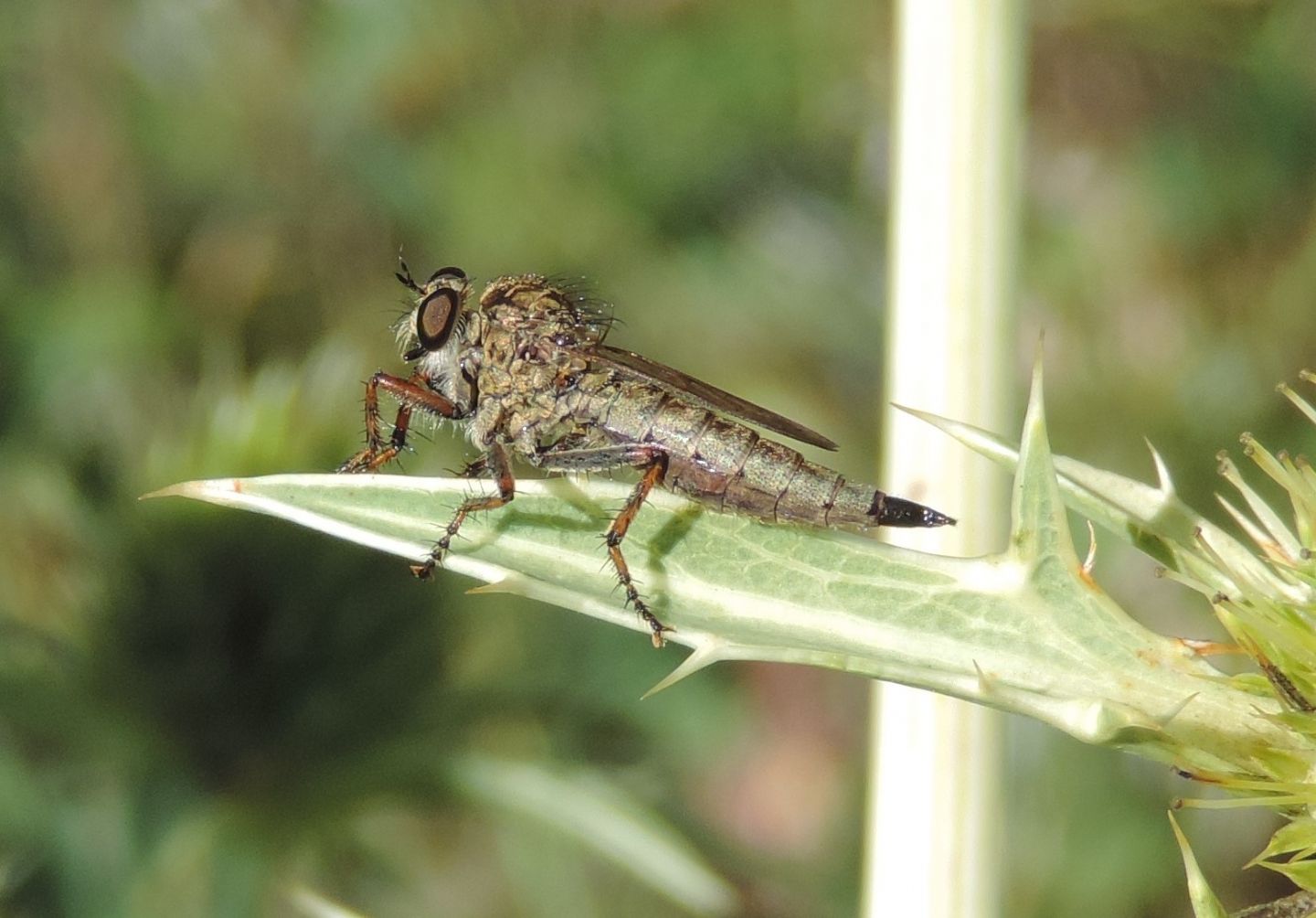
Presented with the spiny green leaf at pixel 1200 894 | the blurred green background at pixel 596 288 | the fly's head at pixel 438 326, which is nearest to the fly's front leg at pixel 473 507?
the fly's head at pixel 438 326

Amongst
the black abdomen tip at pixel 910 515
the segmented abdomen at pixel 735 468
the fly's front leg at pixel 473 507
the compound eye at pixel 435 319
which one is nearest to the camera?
the fly's front leg at pixel 473 507

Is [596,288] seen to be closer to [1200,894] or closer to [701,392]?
[701,392]

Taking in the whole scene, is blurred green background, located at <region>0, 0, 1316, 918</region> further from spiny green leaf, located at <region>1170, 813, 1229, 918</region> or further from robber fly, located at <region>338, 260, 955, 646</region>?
spiny green leaf, located at <region>1170, 813, 1229, 918</region>

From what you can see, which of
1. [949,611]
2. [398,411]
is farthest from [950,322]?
[398,411]

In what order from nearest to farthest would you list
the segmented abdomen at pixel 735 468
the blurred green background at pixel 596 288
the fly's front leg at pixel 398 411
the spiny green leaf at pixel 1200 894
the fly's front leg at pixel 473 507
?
the spiny green leaf at pixel 1200 894 < the fly's front leg at pixel 473 507 < the segmented abdomen at pixel 735 468 < the fly's front leg at pixel 398 411 < the blurred green background at pixel 596 288

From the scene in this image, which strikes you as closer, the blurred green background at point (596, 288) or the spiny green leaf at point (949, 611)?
the spiny green leaf at point (949, 611)

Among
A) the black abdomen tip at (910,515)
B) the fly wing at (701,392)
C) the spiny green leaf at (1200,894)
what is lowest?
the spiny green leaf at (1200,894)

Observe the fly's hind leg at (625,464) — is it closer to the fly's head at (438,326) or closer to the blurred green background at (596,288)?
the fly's head at (438,326)
